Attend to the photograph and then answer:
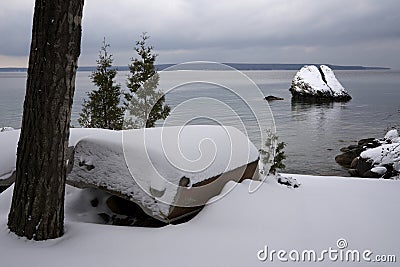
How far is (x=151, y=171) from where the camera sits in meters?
3.70

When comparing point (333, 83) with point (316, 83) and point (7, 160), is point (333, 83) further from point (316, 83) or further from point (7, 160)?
point (7, 160)

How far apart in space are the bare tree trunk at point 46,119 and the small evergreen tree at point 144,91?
11.0 metres

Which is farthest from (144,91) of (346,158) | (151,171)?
(346,158)

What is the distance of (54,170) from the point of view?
3109 mm

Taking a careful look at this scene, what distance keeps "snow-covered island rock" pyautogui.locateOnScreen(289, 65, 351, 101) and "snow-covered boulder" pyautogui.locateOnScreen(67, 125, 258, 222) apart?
54738 millimetres

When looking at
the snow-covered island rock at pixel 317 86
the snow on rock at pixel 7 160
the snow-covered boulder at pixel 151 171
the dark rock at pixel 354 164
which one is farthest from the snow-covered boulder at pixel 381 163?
the snow-covered island rock at pixel 317 86

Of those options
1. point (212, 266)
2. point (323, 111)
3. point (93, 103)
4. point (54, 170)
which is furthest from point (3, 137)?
point (323, 111)

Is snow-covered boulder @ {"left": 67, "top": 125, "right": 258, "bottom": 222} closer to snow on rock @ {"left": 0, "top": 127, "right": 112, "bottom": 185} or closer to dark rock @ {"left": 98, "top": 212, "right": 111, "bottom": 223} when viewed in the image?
dark rock @ {"left": 98, "top": 212, "right": 111, "bottom": 223}

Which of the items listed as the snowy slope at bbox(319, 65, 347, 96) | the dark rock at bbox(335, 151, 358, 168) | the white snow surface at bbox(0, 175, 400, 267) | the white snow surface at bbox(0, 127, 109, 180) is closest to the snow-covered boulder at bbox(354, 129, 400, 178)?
the dark rock at bbox(335, 151, 358, 168)

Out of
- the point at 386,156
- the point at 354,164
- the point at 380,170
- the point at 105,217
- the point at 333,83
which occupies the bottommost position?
the point at 354,164

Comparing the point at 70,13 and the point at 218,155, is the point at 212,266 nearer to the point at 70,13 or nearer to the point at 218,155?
the point at 218,155

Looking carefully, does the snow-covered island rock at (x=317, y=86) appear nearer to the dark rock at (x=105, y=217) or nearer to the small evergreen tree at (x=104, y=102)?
the small evergreen tree at (x=104, y=102)

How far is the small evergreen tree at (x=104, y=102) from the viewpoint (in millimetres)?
15602

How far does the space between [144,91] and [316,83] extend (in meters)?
48.7
